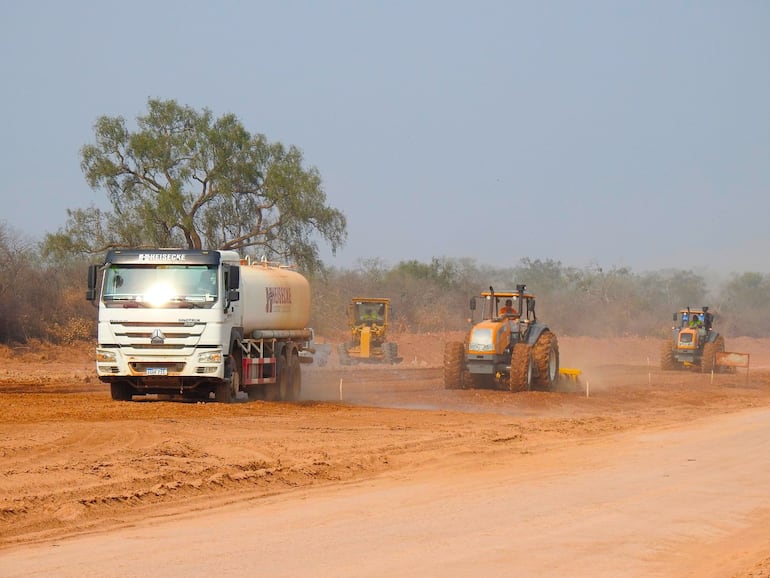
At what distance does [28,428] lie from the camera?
17.0 m

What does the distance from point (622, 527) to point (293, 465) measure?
473cm

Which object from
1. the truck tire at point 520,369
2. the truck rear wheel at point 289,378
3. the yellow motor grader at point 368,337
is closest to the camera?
the truck rear wheel at point 289,378

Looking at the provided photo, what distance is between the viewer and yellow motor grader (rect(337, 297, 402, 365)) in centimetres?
4331

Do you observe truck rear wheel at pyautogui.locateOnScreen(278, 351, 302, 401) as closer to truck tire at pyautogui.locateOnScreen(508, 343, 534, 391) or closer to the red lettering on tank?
the red lettering on tank

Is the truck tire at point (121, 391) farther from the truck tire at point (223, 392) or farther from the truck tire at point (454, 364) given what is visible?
the truck tire at point (454, 364)

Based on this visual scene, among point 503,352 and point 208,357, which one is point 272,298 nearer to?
point 208,357

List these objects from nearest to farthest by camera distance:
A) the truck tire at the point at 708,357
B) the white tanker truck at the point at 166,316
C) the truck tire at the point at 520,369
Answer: the white tanker truck at the point at 166,316 < the truck tire at the point at 520,369 < the truck tire at the point at 708,357

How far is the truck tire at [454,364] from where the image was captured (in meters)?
28.2

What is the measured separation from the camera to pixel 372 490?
12.9 m

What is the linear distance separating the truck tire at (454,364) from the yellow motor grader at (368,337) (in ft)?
49.0

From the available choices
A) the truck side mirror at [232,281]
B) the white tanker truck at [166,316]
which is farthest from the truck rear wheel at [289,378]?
the truck side mirror at [232,281]

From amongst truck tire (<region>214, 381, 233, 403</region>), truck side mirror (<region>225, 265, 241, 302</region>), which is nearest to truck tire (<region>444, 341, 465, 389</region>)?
truck tire (<region>214, 381, 233, 403</region>)

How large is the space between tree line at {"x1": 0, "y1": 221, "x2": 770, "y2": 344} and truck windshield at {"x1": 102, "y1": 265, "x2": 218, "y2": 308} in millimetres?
18695

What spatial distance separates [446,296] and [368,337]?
29455 millimetres
